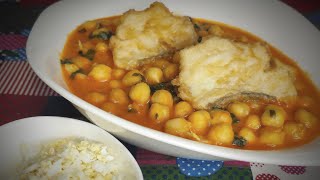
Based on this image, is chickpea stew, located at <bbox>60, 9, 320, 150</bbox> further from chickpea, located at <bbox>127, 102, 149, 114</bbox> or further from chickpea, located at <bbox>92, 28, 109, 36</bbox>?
chickpea, located at <bbox>92, 28, 109, 36</bbox>

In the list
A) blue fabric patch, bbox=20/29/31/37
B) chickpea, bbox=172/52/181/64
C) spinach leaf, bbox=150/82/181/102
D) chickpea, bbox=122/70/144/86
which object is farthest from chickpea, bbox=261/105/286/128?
blue fabric patch, bbox=20/29/31/37

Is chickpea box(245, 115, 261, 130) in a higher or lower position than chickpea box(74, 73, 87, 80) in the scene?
higher

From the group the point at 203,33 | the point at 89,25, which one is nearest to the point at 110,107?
the point at 89,25

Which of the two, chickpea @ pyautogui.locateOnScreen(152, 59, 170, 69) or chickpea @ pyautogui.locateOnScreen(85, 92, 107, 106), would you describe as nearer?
chickpea @ pyautogui.locateOnScreen(85, 92, 107, 106)

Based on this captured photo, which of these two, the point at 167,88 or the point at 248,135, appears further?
the point at 167,88

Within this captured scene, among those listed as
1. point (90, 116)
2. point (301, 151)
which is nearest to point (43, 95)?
point (90, 116)

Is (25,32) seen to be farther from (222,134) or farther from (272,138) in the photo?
(272,138)
